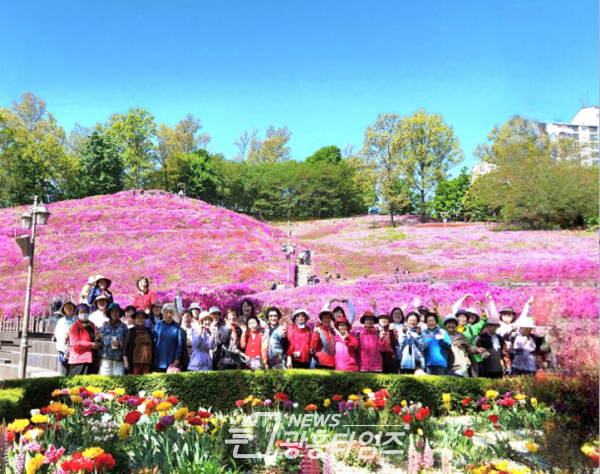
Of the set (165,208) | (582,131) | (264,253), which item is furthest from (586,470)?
(165,208)

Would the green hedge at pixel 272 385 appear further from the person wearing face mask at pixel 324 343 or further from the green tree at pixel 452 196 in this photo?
the green tree at pixel 452 196

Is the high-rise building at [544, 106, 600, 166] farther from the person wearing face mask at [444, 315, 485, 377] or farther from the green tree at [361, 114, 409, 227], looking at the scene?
the green tree at [361, 114, 409, 227]

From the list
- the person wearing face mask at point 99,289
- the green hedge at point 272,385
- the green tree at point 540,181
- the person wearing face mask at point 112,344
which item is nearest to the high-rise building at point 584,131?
the green tree at point 540,181

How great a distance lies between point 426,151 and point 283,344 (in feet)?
142

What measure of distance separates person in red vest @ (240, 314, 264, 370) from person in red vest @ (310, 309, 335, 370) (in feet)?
2.43

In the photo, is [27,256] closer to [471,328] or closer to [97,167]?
[471,328]

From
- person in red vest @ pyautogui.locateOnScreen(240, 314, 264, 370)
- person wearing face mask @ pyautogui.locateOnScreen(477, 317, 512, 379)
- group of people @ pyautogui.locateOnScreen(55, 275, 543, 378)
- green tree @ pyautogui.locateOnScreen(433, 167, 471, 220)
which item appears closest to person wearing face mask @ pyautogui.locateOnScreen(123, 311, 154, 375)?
group of people @ pyautogui.locateOnScreen(55, 275, 543, 378)

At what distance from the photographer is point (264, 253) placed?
30.4m

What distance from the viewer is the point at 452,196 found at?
60500mm

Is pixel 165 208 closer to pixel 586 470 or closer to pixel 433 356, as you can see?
pixel 433 356

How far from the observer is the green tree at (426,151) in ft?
155

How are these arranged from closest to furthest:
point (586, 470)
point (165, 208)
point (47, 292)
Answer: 1. point (586, 470)
2. point (47, 292)
3. point (165, 208)

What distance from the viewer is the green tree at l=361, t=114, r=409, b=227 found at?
4869 centimetres

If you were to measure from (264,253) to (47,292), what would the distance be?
12437 mm
